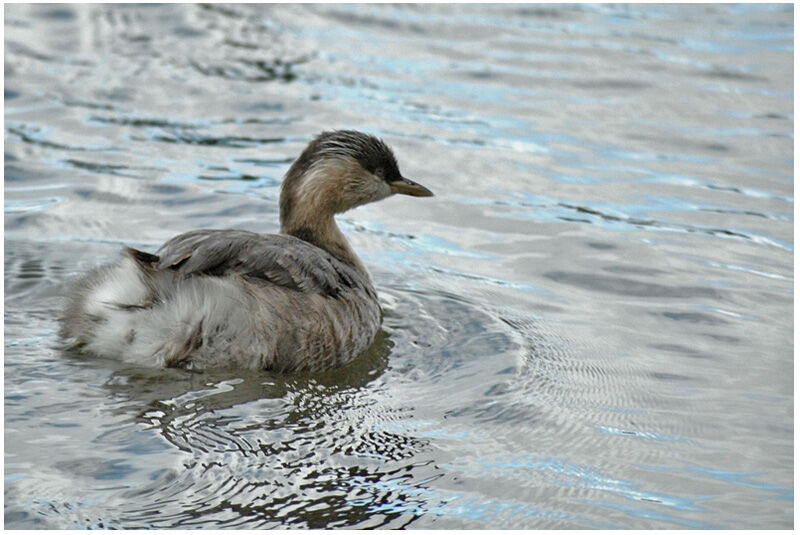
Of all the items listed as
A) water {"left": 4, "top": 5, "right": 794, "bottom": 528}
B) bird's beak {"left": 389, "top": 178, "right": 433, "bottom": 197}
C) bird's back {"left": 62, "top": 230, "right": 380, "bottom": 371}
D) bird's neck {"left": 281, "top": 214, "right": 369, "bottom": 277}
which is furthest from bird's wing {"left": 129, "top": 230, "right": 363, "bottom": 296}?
bird's beak {"left": 389, "top": 178, "right": 433, "bottom": 197}

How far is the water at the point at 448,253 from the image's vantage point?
4.75 m

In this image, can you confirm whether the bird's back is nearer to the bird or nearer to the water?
the bird

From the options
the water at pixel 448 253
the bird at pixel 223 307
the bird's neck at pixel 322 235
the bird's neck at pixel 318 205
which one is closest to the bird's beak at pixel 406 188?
the bird's neck at pixel 318 205

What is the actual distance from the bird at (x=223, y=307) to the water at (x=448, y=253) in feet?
0.42

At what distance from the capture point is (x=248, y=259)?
225 inches

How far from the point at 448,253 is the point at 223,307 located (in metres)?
2.60

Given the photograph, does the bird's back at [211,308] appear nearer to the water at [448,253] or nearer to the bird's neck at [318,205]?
the water at [448,253]

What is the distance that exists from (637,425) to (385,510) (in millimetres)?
1546

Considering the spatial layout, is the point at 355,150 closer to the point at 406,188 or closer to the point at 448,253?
the point at 406,188

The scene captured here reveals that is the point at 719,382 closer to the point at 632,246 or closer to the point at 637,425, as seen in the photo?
the point at 637,425

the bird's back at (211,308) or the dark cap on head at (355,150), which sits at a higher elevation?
the dark cap on head at (355,150)

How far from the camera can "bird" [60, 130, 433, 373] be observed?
5.44 m

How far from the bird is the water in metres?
0.13

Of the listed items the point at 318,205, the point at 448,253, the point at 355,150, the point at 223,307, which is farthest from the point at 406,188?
the point at 223,307
